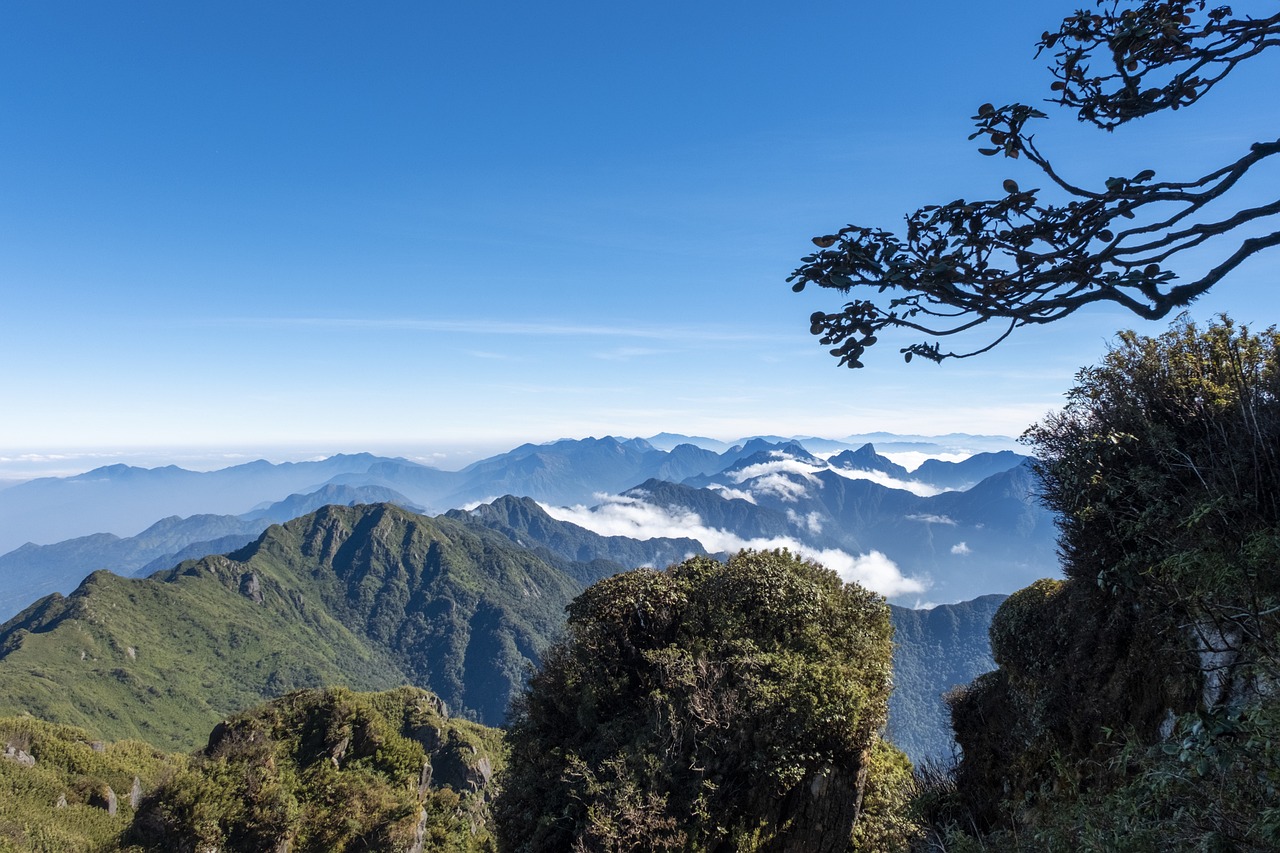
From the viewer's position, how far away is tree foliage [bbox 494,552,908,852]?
10086 mm

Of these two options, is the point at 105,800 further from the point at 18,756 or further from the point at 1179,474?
the point at 1179,474

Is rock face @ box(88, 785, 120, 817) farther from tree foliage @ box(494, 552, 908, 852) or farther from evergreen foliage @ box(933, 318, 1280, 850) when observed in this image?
evergreen foliage @ box(933, 318, 1280, 850)

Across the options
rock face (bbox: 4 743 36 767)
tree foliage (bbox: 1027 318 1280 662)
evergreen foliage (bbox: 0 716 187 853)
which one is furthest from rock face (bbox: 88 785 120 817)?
tree foliage (bbox: 1027 318 1280 662)

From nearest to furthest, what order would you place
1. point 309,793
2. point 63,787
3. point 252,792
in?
point 252,792, point 309,793, point 63,787

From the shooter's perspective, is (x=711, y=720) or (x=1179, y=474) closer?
(x=1179, y=474)

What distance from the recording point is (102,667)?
5719 inches

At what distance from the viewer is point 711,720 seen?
35.7 feet

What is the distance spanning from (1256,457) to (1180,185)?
374cm

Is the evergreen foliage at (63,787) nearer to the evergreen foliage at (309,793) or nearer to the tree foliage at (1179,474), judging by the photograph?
the evergreen foliage at (309,793)

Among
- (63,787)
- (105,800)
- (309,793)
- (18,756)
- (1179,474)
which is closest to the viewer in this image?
(1179,474)

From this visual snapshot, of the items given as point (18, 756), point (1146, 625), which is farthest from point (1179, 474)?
point (18, 756)

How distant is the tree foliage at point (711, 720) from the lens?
10.1 meters

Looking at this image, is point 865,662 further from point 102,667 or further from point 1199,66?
point 102,667

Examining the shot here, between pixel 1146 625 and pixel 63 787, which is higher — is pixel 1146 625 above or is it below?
above
